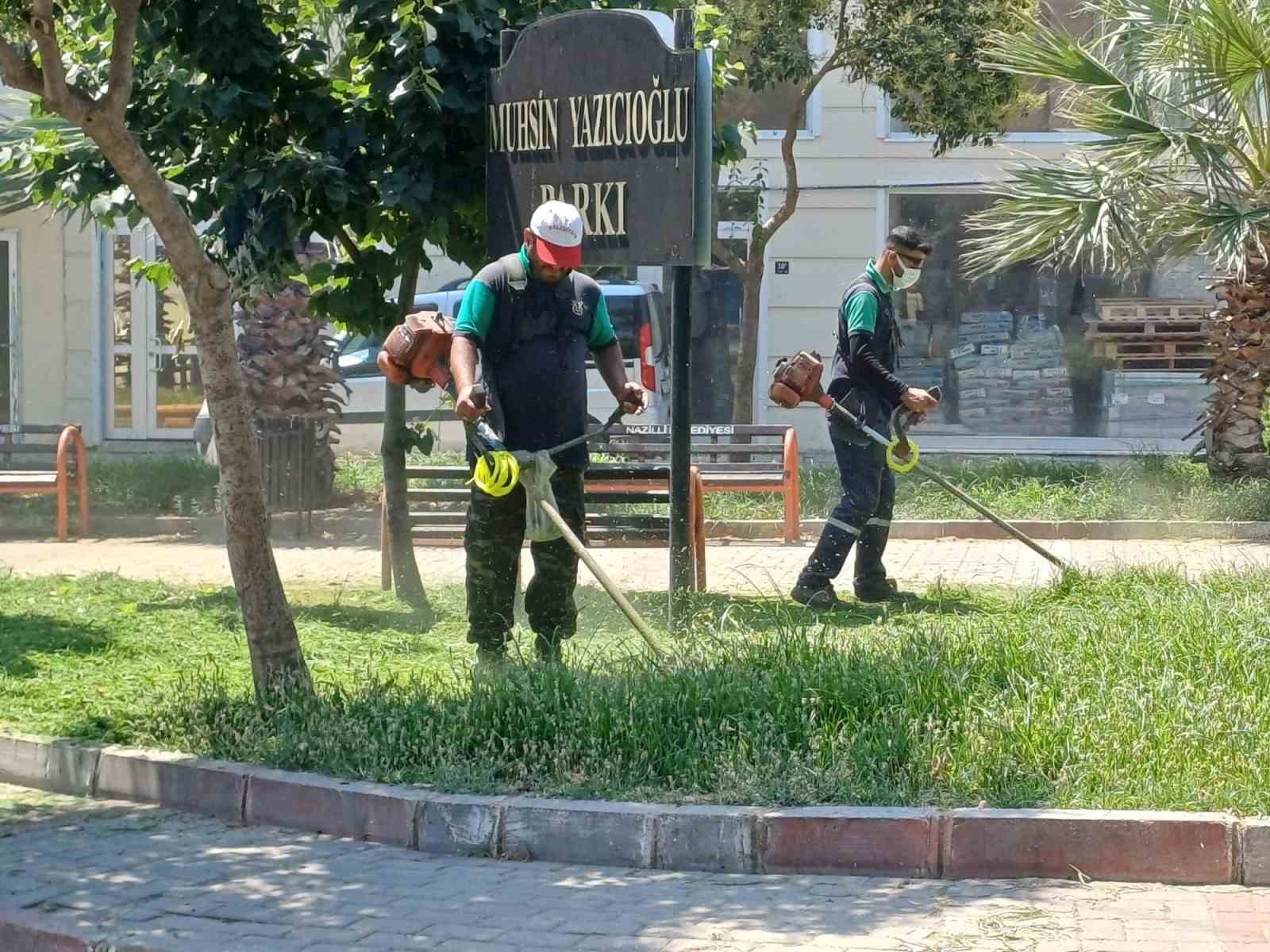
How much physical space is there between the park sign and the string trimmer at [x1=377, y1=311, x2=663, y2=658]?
48.7 inches

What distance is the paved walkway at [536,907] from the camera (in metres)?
4.49

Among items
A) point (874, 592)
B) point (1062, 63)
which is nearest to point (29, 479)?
point (874, 592)

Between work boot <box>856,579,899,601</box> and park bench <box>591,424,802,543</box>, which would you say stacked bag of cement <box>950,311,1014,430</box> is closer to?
park bench <box>591,424,802,543</box>

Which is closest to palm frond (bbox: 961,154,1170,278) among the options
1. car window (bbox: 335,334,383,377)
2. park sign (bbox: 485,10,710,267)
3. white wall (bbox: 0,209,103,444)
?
park sign (bbox: 485,10,710,267)

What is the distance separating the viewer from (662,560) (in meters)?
11.9

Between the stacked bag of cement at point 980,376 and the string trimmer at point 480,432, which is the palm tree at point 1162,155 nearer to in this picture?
the stacked bag of cement at point 980,376

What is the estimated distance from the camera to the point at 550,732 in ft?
19.0

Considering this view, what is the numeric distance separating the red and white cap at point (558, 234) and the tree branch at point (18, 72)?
6.18ft

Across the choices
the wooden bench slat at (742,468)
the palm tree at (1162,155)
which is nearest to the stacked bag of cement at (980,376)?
the palm tree at (1162,155)

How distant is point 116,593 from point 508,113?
362cm

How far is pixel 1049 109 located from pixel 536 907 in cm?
1596

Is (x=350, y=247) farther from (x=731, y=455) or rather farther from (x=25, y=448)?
(x=25, y=448)

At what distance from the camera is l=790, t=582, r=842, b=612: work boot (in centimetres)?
901

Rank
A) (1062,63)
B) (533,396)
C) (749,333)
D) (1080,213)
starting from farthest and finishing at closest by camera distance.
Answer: (749,333) < (1062,63) < (1080,213) < (533,396)
